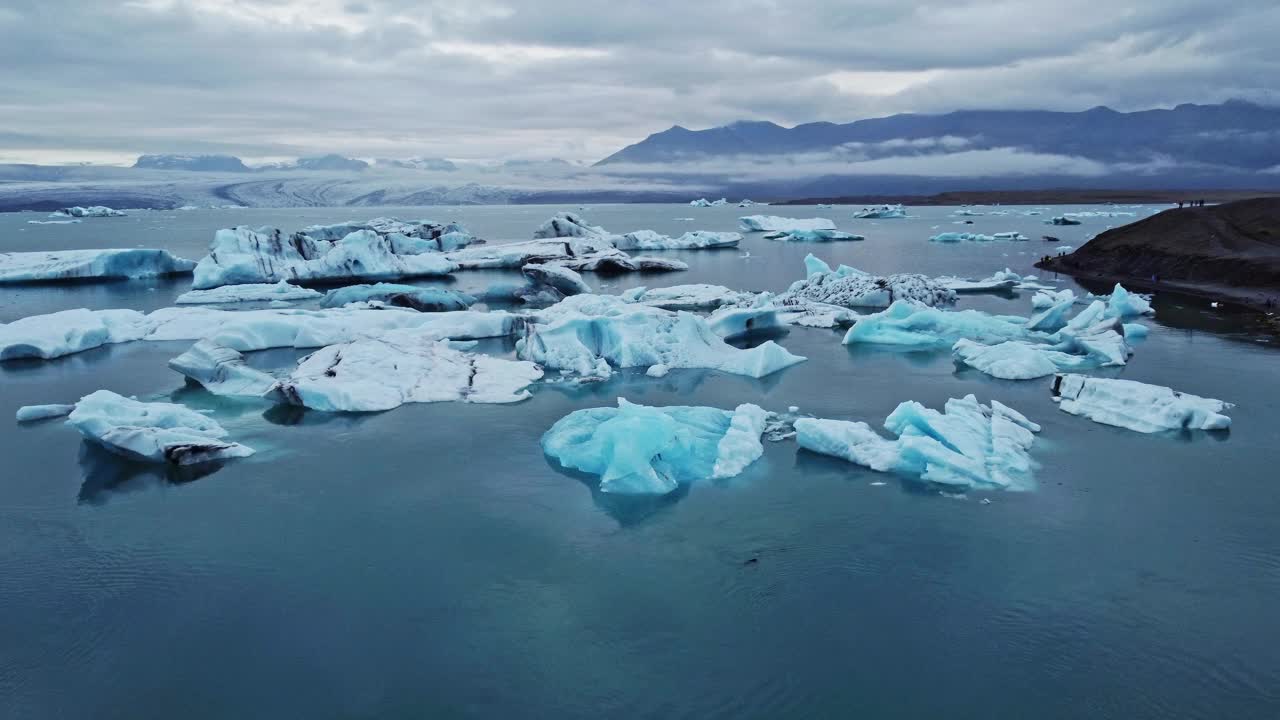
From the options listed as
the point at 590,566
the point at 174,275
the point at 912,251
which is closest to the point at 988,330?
the point at 590,566

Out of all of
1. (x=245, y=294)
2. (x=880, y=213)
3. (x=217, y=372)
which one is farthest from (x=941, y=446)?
(x=880, y=213)

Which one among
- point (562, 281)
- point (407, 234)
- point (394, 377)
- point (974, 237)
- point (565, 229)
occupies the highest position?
point (565, 229)

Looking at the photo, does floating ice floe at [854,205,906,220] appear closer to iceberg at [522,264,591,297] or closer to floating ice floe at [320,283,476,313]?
iceberg at [522,264,591,297]

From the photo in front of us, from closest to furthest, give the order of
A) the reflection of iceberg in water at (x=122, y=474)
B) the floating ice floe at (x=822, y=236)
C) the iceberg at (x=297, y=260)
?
1. the reflection of iceberg in water at (x=122, y=474)
2. the iceberg at (x=297, y=260)
3. the floating ice floe at (x=822, y=236)

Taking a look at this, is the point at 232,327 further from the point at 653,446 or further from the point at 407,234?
the point at 407,234

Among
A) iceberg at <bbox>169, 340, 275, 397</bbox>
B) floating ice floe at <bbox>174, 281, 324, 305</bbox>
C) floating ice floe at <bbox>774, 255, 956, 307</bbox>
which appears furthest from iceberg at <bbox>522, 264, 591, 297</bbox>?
iceberg at <bbox>169, 340, 275, 397</bbox>

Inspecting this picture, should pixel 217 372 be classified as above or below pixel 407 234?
below

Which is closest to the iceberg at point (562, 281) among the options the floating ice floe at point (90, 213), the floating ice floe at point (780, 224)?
the floating ice floe at point (780, 224)

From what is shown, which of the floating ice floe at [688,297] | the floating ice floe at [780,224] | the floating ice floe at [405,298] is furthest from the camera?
the floating ice floe at [780,224]

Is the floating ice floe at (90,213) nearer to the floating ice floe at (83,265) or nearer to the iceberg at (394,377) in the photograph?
the floating ice floe at (83,265)
